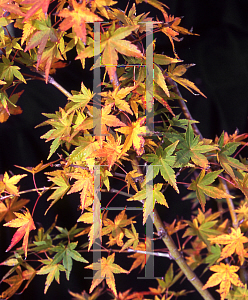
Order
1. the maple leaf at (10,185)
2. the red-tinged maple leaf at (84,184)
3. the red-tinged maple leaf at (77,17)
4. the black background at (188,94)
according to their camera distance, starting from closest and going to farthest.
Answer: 1. the red-tinged maple leaf at (77,17)
2. the red-tinged maple leaf at (84,184)
3. the maple leaf at (10,185)
4. the black background at (188,94)

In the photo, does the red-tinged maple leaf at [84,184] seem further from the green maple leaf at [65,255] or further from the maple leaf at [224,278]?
the maple leaf at [224,278]

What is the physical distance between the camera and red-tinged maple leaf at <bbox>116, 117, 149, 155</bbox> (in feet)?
1.52

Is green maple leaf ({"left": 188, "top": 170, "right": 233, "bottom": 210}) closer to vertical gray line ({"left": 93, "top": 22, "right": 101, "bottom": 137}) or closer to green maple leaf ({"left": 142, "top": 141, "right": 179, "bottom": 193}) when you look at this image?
green maple leaf ({"left": 142, "top": 141, "right": 179, "bottom": 193})

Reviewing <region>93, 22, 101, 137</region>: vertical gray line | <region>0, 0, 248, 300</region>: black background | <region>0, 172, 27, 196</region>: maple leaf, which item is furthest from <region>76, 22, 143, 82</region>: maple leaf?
<region>0, 0, 248, 300</region>: black background

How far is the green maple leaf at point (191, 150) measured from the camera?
1.71 feet

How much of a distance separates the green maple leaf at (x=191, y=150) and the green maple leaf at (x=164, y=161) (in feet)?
0.07

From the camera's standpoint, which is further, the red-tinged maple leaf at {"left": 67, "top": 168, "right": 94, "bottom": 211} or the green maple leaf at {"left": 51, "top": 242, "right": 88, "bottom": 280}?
the green maple leaf at {"left": 51, "top": 242, "right": 88, "bottom": 280}

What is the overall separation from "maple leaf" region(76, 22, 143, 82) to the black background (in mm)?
465

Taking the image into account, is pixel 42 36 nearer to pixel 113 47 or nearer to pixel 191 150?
pixel 113 47

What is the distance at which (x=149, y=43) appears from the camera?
50 cm

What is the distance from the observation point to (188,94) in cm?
96

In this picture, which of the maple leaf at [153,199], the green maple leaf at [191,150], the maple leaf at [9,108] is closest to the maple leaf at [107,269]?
the maple leaf at [153,199]

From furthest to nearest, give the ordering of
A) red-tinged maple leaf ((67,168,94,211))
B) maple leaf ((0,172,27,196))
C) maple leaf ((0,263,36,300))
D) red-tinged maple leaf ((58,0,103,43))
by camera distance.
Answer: maple leaf ((0,263,36,300)) < maple leaf ((0,172,27,196)) < red-tinged maple leaf ((67,168,94,211)) < red-tinged maple leaf ((58,0,103,43))

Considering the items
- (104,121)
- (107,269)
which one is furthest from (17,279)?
(104,121)
